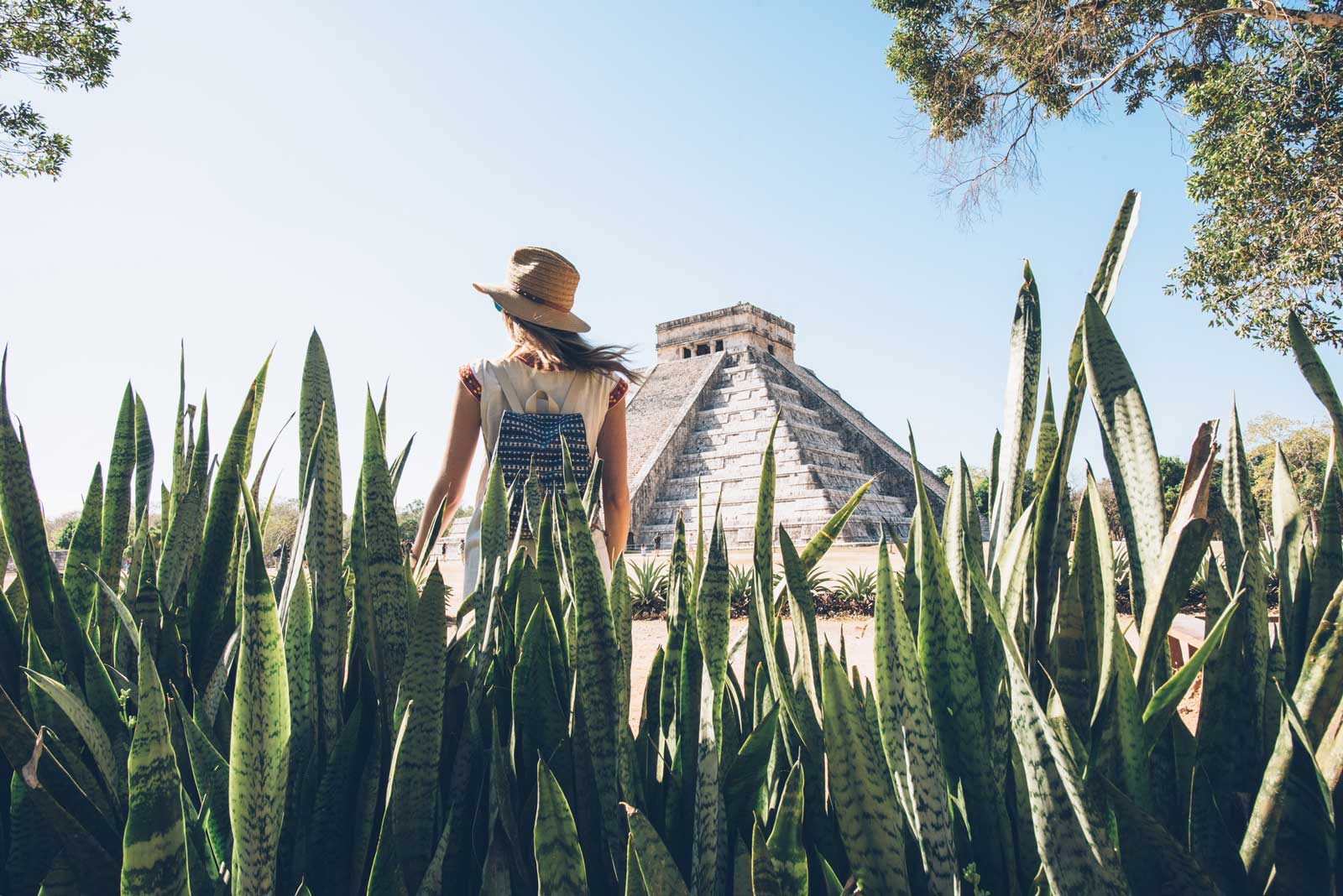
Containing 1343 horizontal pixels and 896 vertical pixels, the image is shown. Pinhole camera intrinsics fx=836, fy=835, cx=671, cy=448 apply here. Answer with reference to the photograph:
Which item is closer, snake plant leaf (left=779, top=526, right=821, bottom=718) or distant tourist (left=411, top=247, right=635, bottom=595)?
snake plant leaf (left=779, top=526, right=821, bottom=718)

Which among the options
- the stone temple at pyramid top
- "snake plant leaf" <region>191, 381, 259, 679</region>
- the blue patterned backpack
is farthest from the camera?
the stone temple at pyramid top

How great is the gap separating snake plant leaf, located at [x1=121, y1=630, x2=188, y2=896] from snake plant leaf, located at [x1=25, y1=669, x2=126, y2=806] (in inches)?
5.5

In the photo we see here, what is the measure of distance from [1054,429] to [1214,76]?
7.68 meters

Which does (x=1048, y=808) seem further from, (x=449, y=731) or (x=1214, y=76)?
(x=1214, y=76)

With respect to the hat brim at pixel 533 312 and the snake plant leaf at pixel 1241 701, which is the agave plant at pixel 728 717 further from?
the hat brim at pixel 533 312

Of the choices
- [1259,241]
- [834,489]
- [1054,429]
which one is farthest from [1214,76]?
[834,489]

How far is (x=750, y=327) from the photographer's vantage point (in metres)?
23.2

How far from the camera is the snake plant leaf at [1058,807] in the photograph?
0.47 m

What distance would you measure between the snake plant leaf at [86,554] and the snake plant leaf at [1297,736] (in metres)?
1.09

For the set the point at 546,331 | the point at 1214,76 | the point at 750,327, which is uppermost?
the point at 750,327

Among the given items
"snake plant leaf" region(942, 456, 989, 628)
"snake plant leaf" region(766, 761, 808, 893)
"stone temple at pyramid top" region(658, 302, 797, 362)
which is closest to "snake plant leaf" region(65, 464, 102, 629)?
"snake plant leaf" region(766, 761, 808, 893)

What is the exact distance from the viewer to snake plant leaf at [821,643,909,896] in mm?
548

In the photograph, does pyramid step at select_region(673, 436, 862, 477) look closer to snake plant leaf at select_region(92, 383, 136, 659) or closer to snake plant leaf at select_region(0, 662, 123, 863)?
snake plant leaf at select_region(92, 383, 136, 659)

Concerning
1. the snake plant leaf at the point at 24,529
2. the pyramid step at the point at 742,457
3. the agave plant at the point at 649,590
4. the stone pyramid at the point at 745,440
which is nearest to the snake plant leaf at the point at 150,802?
the snake plant leaf at the point at 24,529
